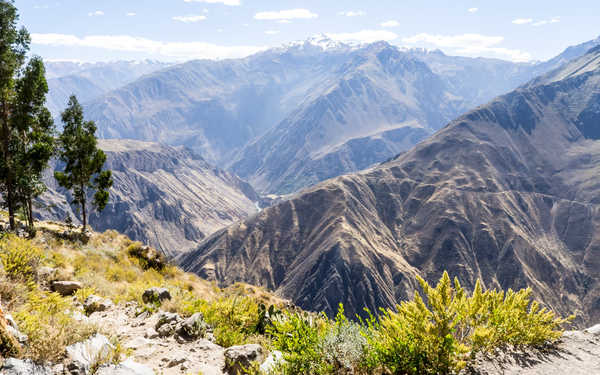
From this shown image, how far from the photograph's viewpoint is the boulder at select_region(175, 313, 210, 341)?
33.6ft

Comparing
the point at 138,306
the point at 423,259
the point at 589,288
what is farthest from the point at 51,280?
the point at 589,288

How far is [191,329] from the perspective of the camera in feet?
33.8

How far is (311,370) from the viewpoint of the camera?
7.52 m

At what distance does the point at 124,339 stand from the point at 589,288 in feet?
756

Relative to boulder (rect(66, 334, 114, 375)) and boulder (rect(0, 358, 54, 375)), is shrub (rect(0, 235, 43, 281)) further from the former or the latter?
boulder (rect(0, 358, 54, 375))

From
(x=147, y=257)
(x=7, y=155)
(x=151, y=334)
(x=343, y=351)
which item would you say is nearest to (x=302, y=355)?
(x=343, y=351)

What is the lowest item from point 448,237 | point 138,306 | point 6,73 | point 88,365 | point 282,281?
point 282,281

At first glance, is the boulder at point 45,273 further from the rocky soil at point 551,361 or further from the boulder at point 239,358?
the rocky soil at point 551,361

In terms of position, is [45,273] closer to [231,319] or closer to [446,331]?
[231,319]

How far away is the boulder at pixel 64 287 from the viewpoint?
12.4m

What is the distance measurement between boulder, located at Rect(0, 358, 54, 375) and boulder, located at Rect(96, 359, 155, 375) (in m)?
0.89

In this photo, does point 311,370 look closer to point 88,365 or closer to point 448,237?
point 88,365

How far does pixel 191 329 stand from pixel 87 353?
12.4 feet

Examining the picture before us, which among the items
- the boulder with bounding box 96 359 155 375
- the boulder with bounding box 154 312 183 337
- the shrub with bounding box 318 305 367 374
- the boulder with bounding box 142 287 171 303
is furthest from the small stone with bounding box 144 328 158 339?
the shrub with bounding box 318 305 367 374
